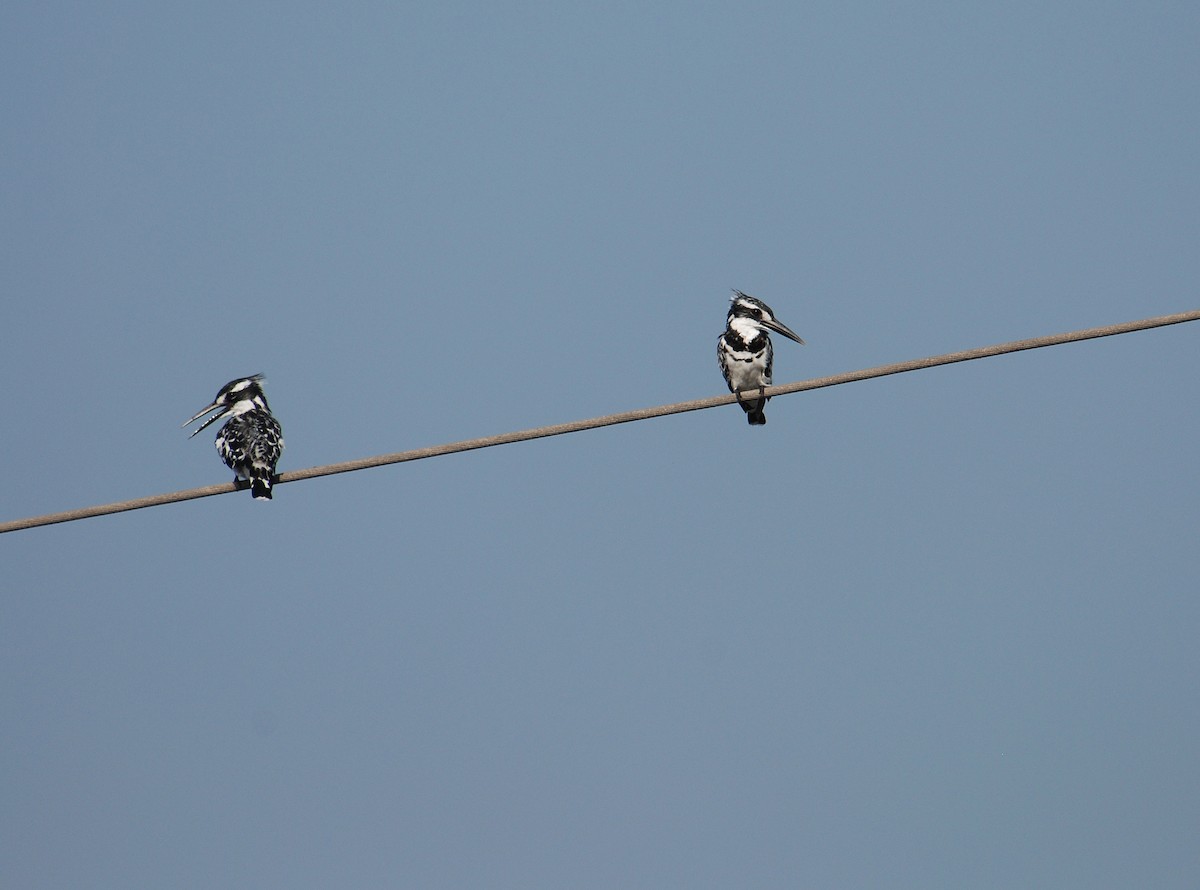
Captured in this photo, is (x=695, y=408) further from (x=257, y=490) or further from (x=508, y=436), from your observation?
(x=257, y=490)

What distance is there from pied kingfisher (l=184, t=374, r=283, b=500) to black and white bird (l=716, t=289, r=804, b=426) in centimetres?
486

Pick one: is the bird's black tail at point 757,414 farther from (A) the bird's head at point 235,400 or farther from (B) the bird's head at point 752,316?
(A) the bird's head at point 235,400

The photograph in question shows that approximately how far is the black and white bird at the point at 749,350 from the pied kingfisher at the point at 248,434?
4.86 m

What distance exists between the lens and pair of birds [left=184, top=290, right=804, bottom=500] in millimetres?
15383

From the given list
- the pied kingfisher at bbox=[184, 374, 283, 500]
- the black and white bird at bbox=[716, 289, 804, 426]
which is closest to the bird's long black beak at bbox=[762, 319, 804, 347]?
the black and white bird at bbox=[716, 289, 804, 426]

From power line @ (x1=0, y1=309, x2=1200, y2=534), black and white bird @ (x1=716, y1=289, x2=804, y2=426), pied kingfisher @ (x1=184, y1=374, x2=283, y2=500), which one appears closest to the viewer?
power line @ (x1=0, y1=309, x2=1200, y2=534)

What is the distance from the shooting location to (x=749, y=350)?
1788cm

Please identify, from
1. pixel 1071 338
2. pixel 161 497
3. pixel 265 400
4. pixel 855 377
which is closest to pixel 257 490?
pixel 265 400

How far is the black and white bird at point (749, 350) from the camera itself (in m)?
17.9

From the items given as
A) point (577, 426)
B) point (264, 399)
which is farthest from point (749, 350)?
point (577, 426)

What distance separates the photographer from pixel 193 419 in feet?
56.5

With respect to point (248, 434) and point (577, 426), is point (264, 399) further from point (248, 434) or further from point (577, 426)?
point (577, 426)

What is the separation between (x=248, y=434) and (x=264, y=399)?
1.62 meters

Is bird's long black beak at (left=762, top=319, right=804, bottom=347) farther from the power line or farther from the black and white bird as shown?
the power line
